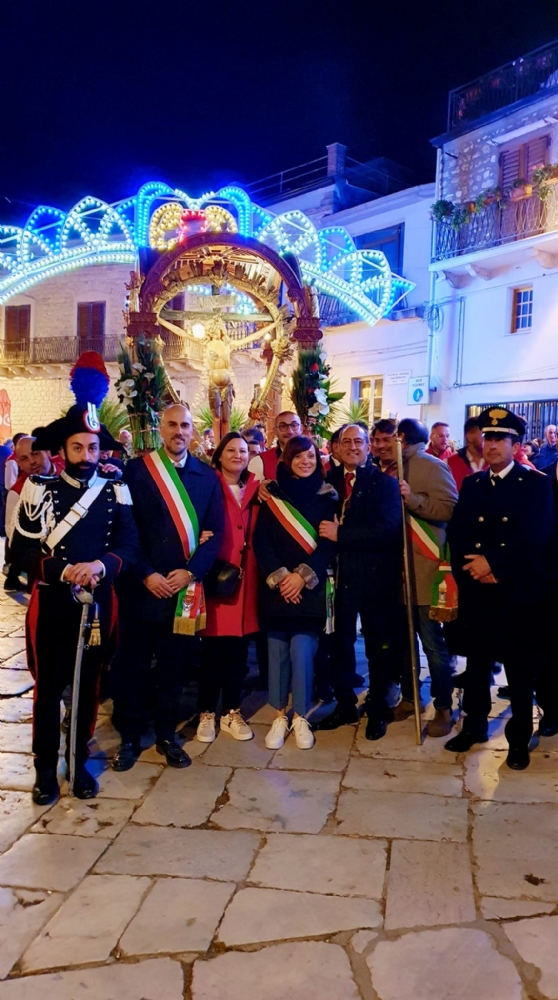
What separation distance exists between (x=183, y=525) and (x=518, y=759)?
2151 millimetres

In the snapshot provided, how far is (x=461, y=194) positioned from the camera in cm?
1595

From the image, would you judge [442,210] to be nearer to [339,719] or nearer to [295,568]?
[295,568]

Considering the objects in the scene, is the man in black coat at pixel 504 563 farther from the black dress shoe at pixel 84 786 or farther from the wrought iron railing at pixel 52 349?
the wrought iron railing at pixel 52 349

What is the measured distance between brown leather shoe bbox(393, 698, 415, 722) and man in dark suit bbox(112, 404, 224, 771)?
139 cm

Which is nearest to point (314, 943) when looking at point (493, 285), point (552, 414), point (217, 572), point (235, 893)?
point (235, 893)

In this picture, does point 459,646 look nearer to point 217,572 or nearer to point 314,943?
point 217,572

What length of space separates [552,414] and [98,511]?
12.3 meters

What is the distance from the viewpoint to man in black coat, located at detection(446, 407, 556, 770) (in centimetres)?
382

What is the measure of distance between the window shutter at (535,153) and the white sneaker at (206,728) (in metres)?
14.0

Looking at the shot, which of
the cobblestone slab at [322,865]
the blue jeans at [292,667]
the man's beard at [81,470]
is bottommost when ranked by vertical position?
the cobblestone slab at [322,865]

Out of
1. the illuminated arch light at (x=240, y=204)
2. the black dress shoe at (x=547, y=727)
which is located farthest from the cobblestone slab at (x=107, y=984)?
the illuminated arch light at (x=240, y=204)

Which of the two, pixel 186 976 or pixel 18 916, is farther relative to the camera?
pixel 18 916

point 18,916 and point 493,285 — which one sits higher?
point 493,285

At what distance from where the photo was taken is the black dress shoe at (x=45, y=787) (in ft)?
11.4
